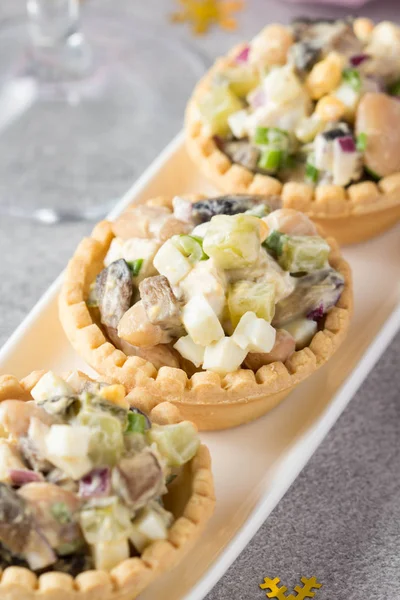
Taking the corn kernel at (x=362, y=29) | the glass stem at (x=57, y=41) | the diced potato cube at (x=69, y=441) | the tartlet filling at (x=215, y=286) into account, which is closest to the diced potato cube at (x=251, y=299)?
the tartlet filling at (x=215, y=286)

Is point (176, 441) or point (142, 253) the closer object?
point (176, 441)

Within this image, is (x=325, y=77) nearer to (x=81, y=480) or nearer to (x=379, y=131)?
(x=379, y=131)

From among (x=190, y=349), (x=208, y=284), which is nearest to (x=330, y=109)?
(x=208, y=284)

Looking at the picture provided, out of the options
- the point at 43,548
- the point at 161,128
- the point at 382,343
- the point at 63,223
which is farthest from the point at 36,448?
the point at 161,128

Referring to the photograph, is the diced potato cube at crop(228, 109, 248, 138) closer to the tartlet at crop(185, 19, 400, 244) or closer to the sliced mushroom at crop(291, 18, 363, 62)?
the tartlet at crop(185, 19, 400, 244)

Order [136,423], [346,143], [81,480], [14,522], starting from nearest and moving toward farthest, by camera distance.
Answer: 1. [14,522]
2. [81,480]
3. [136,423]
4. [346,143]
